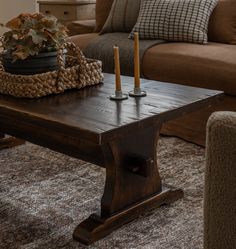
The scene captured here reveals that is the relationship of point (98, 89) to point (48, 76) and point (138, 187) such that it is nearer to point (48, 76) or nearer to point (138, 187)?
point (48, 76)

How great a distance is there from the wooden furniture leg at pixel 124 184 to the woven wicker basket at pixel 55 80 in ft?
1.11

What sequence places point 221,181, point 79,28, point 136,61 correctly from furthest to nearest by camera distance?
point 79,28, point 136,61, point 221,181

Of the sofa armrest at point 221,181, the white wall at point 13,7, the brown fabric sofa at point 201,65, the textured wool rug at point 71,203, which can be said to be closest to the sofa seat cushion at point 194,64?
the brown fabric sofa at point 201,65

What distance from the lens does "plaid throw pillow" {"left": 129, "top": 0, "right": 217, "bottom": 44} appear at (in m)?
3.09

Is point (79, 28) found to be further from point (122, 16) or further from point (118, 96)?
point (118, 96)

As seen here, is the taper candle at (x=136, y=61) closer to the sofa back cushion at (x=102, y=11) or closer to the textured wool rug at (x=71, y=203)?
the textured wool rug at (x=71, y=203)

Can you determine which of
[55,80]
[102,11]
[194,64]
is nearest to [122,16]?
[102,11]

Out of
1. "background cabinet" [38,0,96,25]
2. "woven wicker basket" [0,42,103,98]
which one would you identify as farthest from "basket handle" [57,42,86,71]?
"background cabinet" [38,0,96,25]

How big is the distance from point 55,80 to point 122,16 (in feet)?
5.78

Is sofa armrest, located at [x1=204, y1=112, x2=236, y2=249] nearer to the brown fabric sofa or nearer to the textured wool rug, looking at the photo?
the textured wool rug

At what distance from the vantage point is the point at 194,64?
274 centimetres

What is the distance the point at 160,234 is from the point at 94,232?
0.81 ft

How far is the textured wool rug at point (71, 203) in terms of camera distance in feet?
5.93

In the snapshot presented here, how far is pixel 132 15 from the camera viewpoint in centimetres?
351
